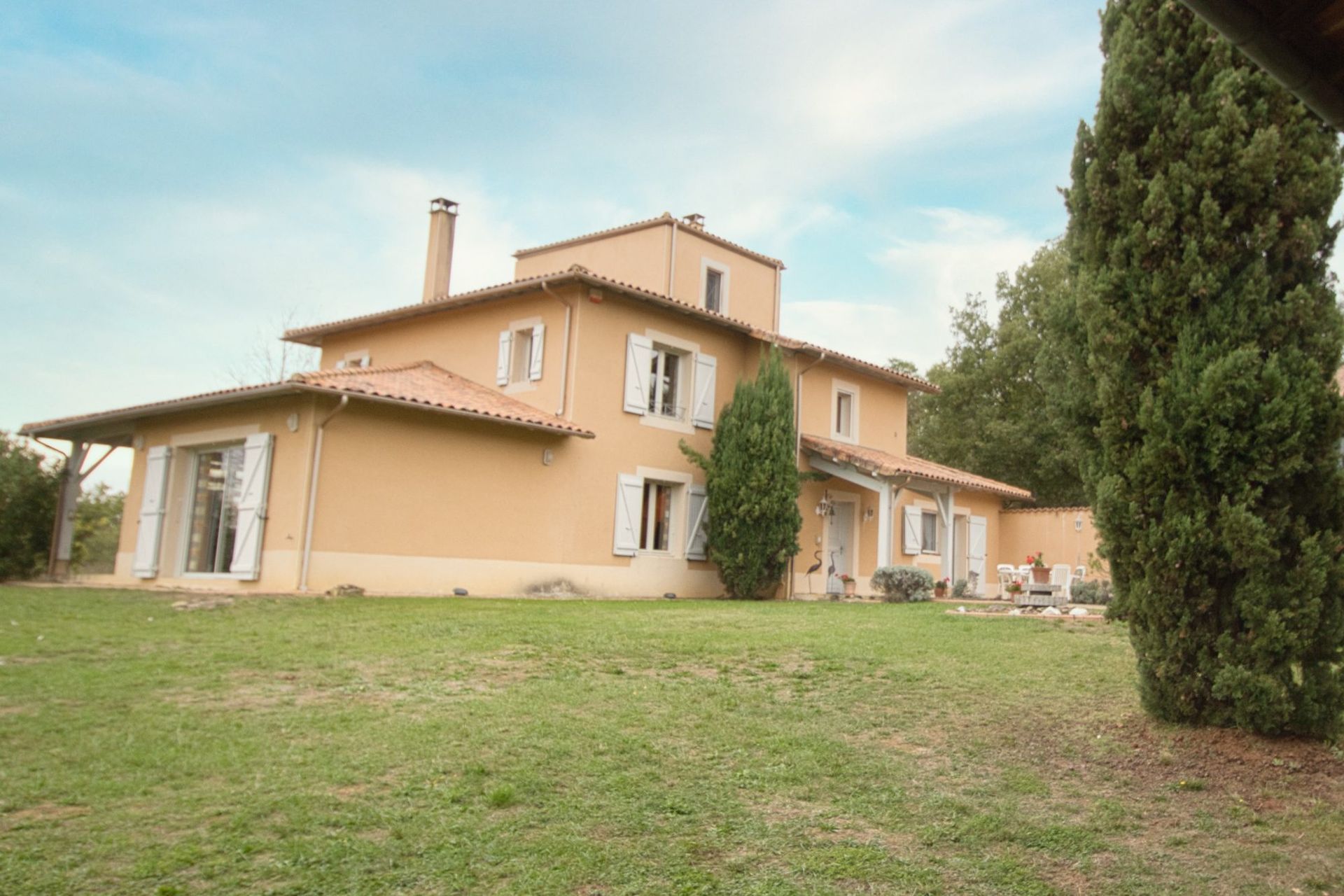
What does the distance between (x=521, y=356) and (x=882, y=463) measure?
653cm

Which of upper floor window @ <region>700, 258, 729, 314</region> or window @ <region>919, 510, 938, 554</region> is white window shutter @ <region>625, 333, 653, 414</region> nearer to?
upper floor window @ <region>700, 258, 729, 314</region>

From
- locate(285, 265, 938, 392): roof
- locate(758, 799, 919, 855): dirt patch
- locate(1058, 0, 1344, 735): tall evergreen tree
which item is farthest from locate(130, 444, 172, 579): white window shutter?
locate(1058, 0, 1344, 735): tall evergreen tree

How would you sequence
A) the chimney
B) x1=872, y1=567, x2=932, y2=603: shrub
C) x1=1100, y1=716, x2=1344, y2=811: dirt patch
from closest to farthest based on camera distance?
x1=1100, y1=716, x2=1344, y2=811: dirt patch, x1=872, y1=567, x2=932, y2=603: shrub, the chimney

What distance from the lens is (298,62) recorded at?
36.8ft

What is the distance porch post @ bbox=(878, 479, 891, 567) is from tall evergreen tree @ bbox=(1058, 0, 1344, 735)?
11742mm

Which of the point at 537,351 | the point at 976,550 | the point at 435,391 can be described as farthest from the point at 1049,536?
the point at 435,391

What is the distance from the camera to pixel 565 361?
1573 cm

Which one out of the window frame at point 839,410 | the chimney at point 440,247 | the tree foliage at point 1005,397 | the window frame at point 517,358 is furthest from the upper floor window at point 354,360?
the tree foliage at point 1005,397

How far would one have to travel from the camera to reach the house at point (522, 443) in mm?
13422

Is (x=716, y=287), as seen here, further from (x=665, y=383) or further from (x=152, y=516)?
(x=152, y=516)

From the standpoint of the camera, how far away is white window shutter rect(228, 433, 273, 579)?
43.5ft

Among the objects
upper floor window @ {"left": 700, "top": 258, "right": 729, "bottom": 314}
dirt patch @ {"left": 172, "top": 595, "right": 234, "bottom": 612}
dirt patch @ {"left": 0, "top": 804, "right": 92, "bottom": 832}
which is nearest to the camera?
dirt patch @ {"left": 0, "top": 804, "right": 92, "bottom": 832}

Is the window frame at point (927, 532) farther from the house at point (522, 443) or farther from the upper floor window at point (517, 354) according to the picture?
the upper floor window at point (517, 354)

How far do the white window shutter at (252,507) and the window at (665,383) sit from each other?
6.19 metres
